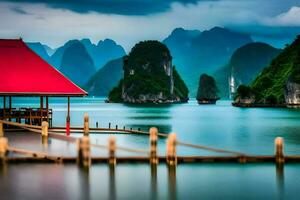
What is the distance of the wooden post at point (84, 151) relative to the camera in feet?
77.2

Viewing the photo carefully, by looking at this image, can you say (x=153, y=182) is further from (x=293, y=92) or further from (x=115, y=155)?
(x=293, y=92)

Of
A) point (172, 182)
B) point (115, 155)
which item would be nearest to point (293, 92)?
point (115, 155)

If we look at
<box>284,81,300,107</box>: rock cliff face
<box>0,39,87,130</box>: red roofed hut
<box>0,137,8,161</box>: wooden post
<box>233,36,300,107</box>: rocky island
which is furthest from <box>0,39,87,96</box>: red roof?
<box>284,81,300,107</box>: rock cliff face

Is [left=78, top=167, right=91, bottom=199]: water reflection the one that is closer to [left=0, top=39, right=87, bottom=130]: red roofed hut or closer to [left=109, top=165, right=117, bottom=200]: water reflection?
[left=109, top=165, right=117, bottom=200]: water reflection

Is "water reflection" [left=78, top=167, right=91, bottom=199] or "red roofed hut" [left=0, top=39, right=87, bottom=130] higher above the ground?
"red roofed hut" [left=0, top=39, right=87, bottom=130]

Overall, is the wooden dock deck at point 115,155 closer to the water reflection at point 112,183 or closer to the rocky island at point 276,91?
the water reflection at point 112,183

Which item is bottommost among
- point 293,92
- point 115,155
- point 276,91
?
point 115,155

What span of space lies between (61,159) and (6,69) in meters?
15.3

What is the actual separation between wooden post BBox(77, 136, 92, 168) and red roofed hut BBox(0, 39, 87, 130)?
13443mm

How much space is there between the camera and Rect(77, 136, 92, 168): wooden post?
926 inches

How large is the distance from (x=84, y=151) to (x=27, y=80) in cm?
1633

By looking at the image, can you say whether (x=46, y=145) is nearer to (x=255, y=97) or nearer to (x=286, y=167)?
(x=286, y=167)

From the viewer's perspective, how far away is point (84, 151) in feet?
79.6

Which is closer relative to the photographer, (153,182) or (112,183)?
(112,183)
